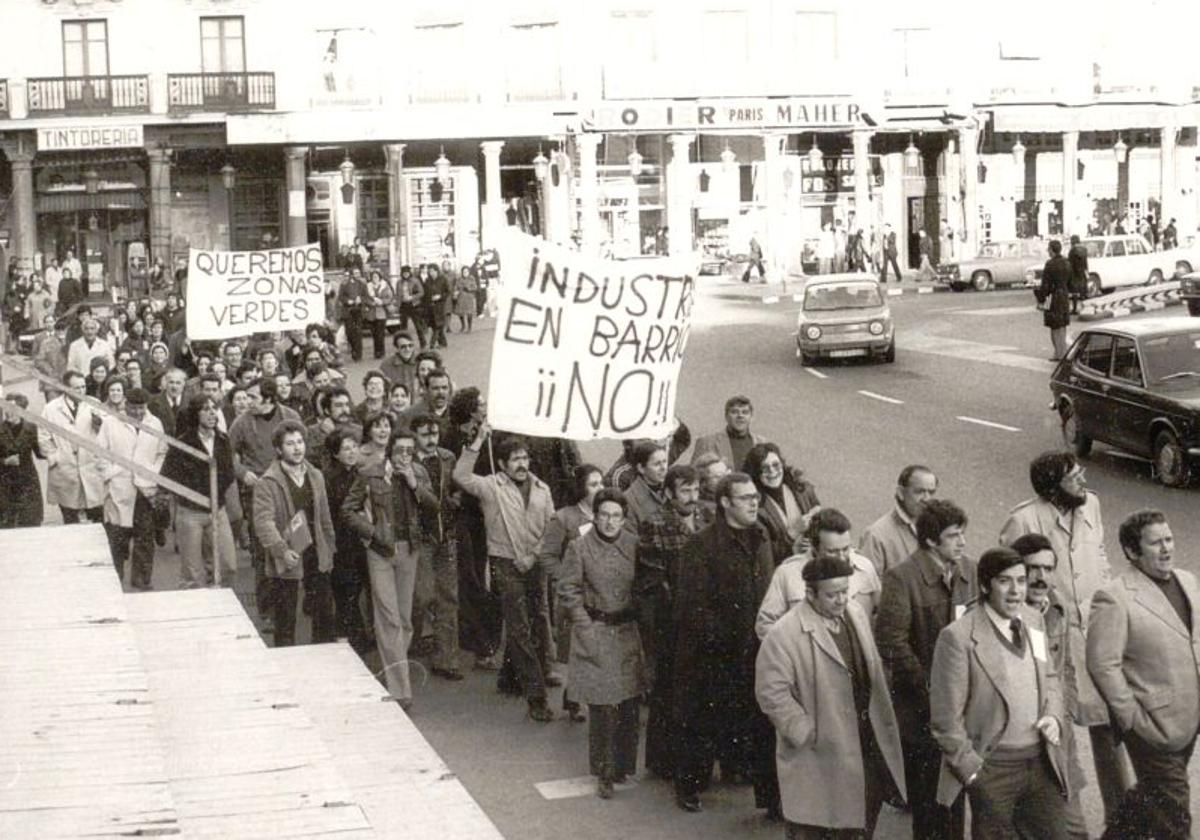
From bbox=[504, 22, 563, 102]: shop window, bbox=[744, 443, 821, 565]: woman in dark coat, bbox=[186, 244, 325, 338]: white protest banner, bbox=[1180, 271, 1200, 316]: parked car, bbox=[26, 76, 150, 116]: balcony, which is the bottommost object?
bbox=[744, 443, 821, 565]: woman in dark coat

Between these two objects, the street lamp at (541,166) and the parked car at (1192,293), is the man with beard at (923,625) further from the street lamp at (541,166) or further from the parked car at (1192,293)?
the street lamp at (541,166)

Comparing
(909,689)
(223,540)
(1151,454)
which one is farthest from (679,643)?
(1151,454)

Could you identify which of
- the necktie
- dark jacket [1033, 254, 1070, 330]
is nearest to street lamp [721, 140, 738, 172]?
dark jacket [1033, 254, 1070, 330]

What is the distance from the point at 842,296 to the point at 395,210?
71.0 feet

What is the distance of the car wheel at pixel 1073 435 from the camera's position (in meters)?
19.5

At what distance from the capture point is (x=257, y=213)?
50094 millimetres

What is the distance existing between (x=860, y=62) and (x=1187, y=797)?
49128 millimetres

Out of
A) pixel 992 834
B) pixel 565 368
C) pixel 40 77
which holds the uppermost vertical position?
pixel 40 77

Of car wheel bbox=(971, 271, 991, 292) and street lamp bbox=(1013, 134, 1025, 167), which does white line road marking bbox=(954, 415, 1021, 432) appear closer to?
car wheel bbox=(971, 271, 991, 292)

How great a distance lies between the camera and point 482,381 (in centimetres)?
2925

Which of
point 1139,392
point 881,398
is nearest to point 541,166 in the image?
point 881,398

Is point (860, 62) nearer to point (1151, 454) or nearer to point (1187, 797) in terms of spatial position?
point (1151, 454)

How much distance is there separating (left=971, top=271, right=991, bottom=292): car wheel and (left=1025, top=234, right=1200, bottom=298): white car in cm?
348

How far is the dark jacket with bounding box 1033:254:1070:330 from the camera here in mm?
26641
